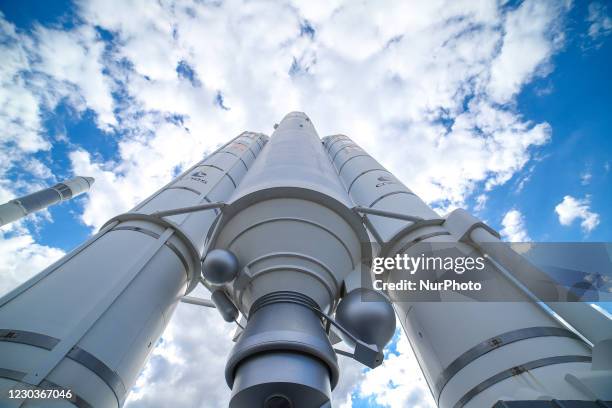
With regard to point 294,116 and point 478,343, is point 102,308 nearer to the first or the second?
point 478,343

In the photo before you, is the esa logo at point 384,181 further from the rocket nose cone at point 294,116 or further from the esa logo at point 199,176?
the rocket nose cone at point 294,116

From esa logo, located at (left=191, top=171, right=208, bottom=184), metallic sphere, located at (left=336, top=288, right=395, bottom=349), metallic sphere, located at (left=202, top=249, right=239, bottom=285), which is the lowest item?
metallic sphere, located at (left=336, top=288, right=395, bottom=349)

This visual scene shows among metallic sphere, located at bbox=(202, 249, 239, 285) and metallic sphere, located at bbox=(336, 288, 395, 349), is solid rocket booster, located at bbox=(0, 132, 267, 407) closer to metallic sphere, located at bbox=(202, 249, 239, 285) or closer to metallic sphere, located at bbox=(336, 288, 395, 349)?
metallic sphere, located at bbox=(202, 249, 239, 285)

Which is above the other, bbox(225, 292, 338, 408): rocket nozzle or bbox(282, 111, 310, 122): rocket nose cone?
bbox(282, 111, 310, 122): rocket nose cone

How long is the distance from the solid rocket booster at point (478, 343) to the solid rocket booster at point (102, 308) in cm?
293

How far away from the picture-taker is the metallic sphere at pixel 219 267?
3.55m

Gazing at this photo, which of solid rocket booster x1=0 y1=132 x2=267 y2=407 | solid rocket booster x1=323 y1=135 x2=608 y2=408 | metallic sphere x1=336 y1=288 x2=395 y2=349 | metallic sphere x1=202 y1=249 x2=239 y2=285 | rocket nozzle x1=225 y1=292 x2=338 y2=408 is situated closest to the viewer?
rocket nozzle x1=225 y1=292 x2=338 y2=408

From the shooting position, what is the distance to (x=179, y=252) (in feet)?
15.0

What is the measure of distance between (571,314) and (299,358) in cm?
263

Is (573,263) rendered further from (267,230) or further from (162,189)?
(162,189)

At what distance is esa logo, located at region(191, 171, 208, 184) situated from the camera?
6648mm

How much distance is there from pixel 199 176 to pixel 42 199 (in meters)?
12.0

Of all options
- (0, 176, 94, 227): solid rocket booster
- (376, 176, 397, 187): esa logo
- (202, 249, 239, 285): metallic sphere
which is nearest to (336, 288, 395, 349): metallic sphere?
(202, 249, 239, 285): metallic sphere

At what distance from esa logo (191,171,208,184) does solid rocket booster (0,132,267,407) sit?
→ 4.84 feet
